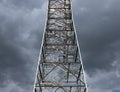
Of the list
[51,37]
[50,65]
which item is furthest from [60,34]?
[50,65]

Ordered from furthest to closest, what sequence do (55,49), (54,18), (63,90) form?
(54,18)
(55,49)
(63,90)

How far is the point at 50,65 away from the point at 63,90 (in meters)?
4.30

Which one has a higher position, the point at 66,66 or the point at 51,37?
the point at 51,37

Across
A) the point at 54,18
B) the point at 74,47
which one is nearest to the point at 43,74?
the point at 74,47

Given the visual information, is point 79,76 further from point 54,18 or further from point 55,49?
point 54,18

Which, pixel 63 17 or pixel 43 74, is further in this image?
pixel 63 17

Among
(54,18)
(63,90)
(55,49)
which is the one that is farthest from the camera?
(54,18)

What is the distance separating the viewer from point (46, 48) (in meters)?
69.0

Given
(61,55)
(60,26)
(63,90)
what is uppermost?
(60,26)

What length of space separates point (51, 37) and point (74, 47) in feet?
12.3

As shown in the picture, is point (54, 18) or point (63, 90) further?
point (54, 18)

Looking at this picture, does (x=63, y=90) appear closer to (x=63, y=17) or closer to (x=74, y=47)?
(x=74, y=47)

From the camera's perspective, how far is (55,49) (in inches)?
2689

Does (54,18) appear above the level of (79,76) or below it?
above
